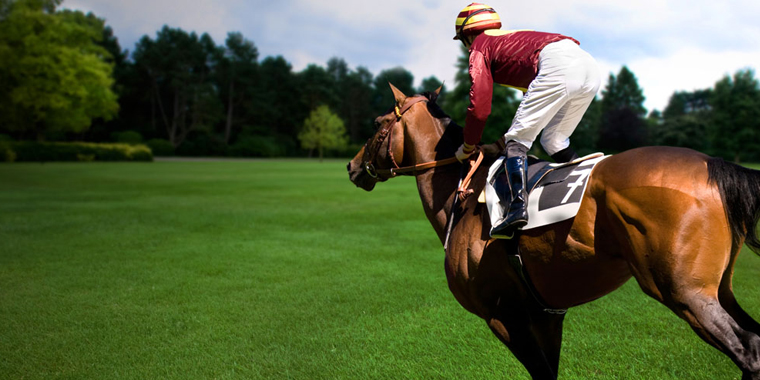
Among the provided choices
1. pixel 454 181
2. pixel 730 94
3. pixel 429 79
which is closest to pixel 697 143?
pixel 730 94

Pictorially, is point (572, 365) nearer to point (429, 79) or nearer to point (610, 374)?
point (610, 374)

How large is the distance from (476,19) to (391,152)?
1.16 m

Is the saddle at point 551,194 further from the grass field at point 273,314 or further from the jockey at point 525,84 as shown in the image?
the grass field at point 273,314

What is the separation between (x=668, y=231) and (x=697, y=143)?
79.0 metres

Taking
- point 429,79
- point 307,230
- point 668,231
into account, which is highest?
point 429,79

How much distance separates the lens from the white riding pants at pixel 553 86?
291cm

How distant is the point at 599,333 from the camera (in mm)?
4688

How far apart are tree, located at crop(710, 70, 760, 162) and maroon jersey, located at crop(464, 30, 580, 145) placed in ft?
224

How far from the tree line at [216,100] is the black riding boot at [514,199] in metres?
48.0

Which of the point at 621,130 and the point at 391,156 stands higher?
the point at 621,130

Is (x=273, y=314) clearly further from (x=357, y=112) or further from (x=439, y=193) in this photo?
(x=357, y=112)

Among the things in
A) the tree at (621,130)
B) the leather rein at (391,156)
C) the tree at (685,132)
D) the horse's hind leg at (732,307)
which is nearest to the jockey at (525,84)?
the leather rein at (391,156)

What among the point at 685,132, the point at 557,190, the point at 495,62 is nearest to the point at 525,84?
the point at 495,62

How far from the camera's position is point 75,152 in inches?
1742
